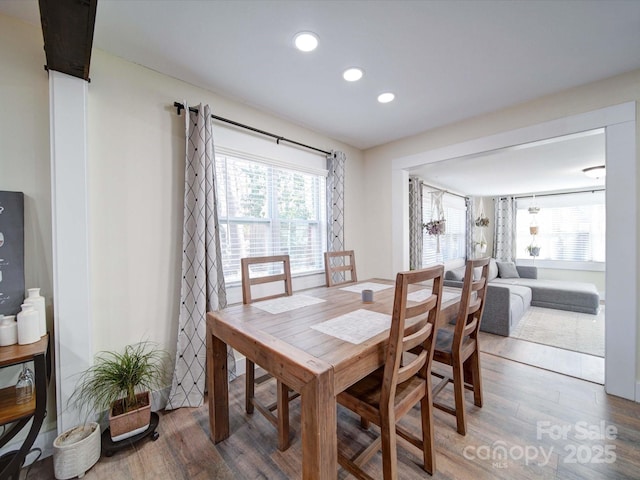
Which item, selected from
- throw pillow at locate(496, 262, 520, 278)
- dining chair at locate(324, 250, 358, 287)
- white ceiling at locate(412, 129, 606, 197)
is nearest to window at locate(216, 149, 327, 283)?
dining chair at locate(324, 250, 358, 287)

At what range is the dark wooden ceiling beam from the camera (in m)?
1.05

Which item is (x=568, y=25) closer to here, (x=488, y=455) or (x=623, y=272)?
(x=623, y=272)

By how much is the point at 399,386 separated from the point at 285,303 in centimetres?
90

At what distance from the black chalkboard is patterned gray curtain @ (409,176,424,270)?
4046 mm

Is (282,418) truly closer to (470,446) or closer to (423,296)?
(470,446)

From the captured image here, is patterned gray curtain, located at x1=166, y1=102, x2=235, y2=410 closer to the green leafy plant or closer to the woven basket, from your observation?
the green leafy plant

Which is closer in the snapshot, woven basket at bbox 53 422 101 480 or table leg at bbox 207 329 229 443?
woven basket at bbox 53 422 101 480

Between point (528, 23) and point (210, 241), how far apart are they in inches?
99.3

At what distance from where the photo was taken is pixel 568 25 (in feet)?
4.95

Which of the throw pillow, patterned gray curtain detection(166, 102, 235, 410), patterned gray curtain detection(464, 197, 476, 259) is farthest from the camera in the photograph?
patterned gray curtain detection(464, 197, 476, 259)

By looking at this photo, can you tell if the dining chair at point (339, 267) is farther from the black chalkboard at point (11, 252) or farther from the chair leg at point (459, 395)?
the black chalkboard at point (11, 252)

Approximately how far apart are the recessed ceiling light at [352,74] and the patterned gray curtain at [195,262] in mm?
1126

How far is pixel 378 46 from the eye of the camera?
1.67m

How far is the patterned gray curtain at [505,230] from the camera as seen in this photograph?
22.4 ft
